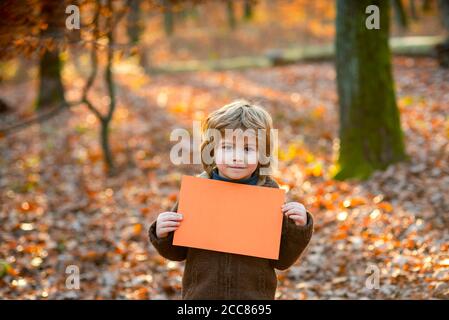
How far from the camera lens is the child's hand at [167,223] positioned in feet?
8.43

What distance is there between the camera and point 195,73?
16172 millimetres

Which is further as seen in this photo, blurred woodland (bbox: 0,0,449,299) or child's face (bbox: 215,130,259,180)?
blurred woodland (bbox: 0,0,449,299)

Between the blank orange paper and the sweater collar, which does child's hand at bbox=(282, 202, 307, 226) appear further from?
the sweater collar

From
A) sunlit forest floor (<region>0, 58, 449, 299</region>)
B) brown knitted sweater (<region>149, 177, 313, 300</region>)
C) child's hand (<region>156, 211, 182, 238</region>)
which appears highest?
child's hand (<region>156, 211, 182, 238</region>)

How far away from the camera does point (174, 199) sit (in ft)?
23.5

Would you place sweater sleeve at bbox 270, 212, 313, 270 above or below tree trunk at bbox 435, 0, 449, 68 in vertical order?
below

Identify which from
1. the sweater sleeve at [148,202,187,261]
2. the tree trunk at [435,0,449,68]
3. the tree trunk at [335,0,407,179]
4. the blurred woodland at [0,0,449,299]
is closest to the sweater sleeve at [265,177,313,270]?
the sweater sleeve at [148,202,187,261]


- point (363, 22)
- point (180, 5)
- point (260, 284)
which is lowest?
point (260, 284)

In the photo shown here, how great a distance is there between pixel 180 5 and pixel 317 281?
4.56 m

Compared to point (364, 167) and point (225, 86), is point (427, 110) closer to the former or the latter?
point (364, 167)

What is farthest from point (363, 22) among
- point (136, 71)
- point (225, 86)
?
point (136, 71)

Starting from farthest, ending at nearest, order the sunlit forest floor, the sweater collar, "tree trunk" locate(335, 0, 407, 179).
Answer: "tree trunk" locate(335, 0, 407, 179) < the sunlit forest floor < the sweater collar

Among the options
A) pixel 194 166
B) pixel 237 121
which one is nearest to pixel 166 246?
pixel 237 121

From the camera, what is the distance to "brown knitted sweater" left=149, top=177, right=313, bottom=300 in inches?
102
